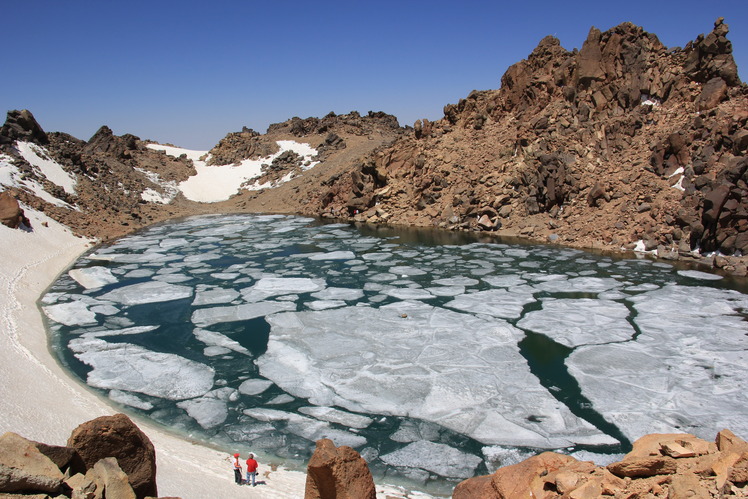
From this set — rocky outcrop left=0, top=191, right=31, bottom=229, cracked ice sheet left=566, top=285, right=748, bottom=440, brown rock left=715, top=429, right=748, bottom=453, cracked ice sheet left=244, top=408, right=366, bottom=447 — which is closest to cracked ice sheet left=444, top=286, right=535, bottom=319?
cracked ice sheet left=566, top=285, right=748, bottom=440

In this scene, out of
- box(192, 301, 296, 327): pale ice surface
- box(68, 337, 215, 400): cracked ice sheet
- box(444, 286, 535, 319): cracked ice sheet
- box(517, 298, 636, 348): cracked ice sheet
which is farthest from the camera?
box(444, 286, 535, 319): cracked ice sheet

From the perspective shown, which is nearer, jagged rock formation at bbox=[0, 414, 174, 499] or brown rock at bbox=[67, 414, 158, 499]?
jagged rock formation at bbox=[0, 414, 174, 499]

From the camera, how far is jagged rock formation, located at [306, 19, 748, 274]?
1556 centimetres

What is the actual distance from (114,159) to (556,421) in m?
37.5

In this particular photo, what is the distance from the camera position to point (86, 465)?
390cm

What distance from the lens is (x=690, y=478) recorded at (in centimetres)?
333

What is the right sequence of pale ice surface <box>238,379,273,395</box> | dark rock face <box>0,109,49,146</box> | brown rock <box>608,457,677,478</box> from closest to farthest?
brown rock <box>608,457,677,478</box> → pale ice surface <box>238,379,273,395</box> → dark rock face <box>0,109,49,146</box>

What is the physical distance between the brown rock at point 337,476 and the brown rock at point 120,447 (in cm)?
136

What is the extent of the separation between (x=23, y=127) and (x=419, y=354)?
31633 millimetres

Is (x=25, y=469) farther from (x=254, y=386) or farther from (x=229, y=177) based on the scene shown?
(x=229, y=177)

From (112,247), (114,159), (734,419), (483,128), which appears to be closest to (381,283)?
(734,419)

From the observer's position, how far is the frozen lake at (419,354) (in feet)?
19.7

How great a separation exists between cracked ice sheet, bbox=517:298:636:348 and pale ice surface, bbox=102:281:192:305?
27.1 ft

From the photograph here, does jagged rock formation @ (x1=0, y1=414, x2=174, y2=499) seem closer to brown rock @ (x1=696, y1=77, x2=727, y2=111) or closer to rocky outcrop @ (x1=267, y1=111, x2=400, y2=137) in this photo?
brown rock @ (x1=696, y1=77, x2=727, y2=111)
